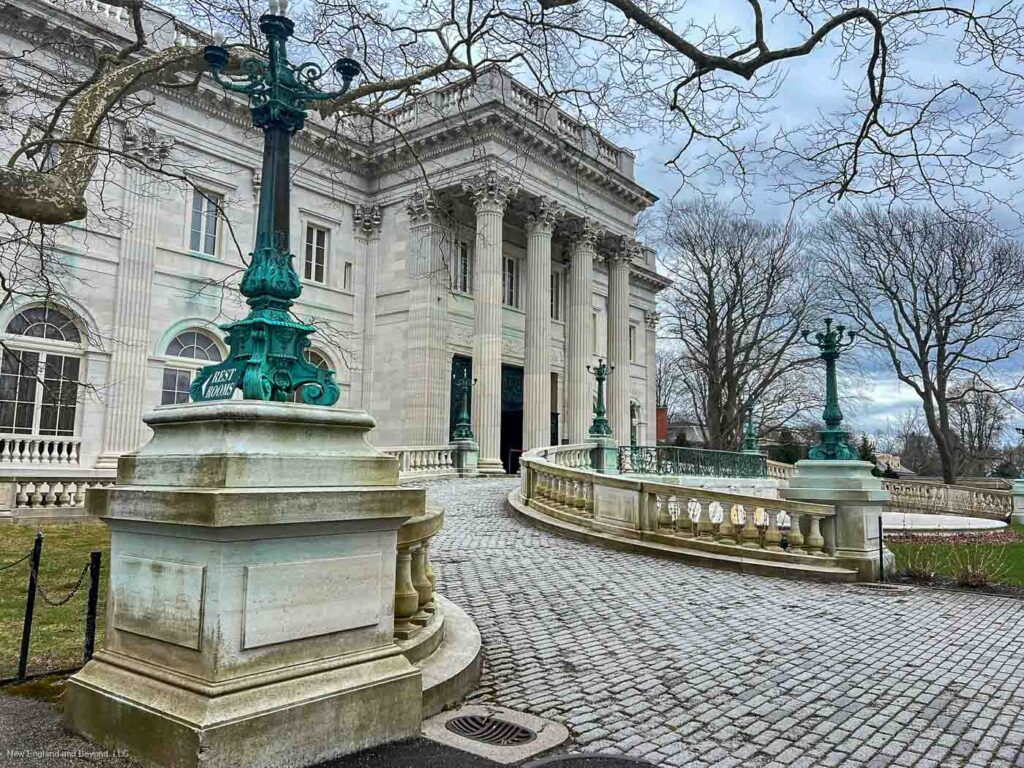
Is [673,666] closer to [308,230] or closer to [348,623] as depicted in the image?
[348,623]

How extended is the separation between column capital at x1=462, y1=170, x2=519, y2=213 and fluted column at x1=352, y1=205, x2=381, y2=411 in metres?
4.92

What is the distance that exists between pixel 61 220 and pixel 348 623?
4095 mm

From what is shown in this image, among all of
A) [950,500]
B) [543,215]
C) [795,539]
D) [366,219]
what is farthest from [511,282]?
[795,539]

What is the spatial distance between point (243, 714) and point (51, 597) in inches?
233

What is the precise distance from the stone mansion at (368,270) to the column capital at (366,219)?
9 cm

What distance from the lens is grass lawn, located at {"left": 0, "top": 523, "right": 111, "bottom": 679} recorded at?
5.65m

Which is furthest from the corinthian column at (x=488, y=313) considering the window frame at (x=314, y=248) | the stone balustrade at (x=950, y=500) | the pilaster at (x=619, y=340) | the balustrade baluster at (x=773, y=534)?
the balustrade baluster at (x=773, y=534)

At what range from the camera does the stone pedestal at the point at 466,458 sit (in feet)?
84.6

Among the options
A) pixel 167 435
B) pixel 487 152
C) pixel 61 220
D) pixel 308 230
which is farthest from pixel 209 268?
pixel 167 435

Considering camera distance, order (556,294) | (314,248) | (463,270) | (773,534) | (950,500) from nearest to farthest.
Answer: (773,534) → (314,248) → (950,500) → (463,270) → (556,294)

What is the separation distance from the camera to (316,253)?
97.2 feet

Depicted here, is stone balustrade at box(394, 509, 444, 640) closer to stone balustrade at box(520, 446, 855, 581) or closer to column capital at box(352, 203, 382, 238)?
stone balustrade at box(520, 446, 855, 581)

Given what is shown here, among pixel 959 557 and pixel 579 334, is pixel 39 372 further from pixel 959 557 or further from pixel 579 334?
pixel 959 557

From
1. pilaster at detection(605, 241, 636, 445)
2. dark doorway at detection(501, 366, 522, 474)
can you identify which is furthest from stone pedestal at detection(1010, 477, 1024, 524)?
dark doorway at detection(501, 366, 522, 474)
